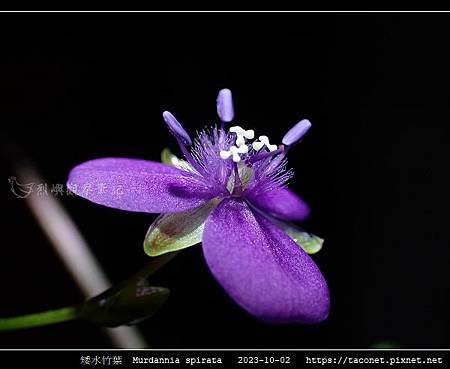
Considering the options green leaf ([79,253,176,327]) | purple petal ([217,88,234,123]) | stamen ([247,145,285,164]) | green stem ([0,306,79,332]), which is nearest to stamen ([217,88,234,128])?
purple petal ([217,88,234,123])

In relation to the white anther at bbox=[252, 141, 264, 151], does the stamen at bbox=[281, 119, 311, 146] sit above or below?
below

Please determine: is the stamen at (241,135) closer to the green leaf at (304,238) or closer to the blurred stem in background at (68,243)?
the green leaf at (304,238)

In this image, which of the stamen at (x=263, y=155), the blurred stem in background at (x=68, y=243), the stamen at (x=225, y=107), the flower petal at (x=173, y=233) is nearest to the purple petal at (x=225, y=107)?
the stamen at (x=225, y=107)

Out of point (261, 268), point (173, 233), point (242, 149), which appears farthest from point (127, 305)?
point (242, 149)

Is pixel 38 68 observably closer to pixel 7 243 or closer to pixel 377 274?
pixel 7 243

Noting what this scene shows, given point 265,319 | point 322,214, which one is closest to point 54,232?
point 322,214

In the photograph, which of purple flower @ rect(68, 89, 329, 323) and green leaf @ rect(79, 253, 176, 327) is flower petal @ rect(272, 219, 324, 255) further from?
green leaf @ rect(79, 253, 176, 327)
